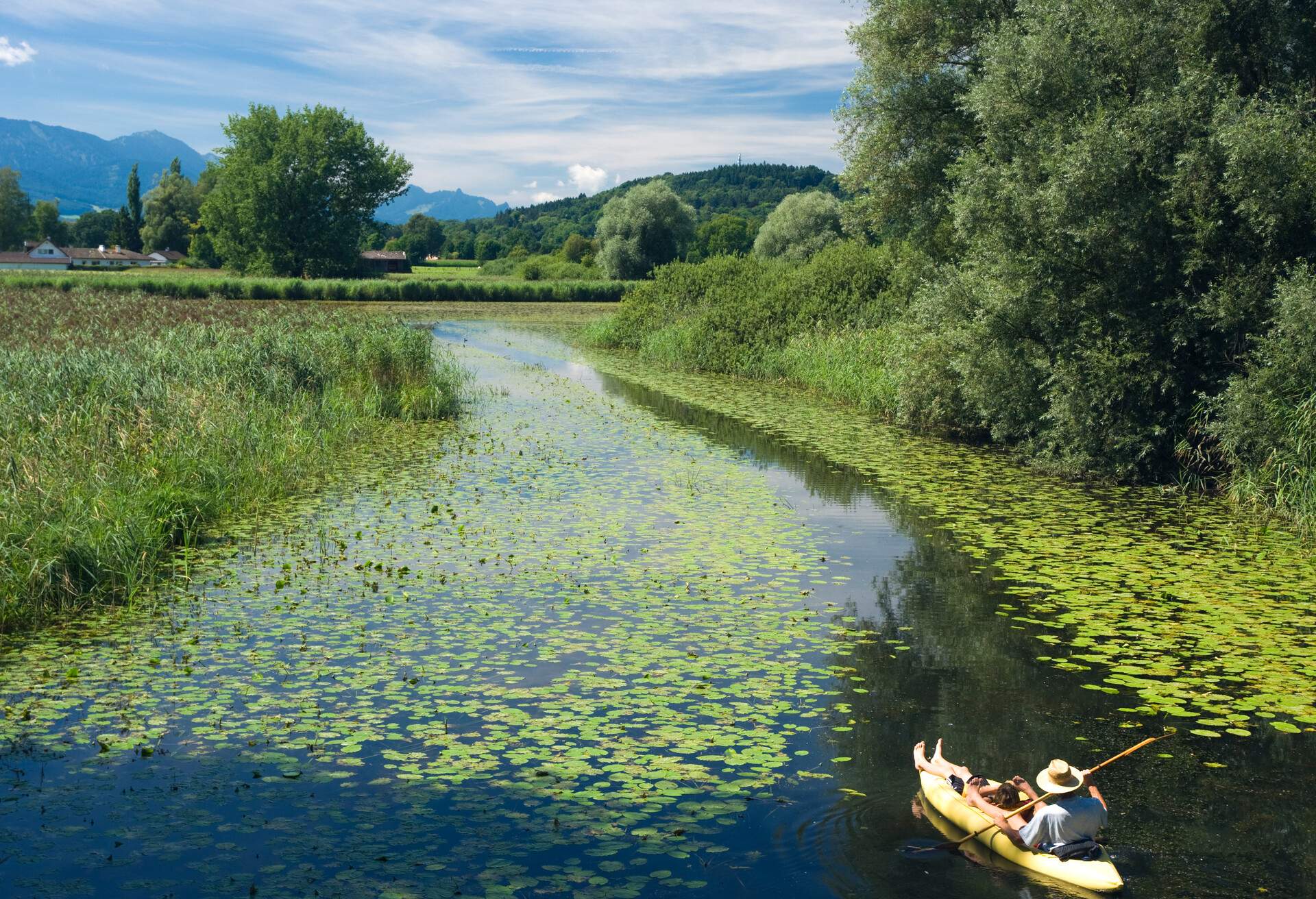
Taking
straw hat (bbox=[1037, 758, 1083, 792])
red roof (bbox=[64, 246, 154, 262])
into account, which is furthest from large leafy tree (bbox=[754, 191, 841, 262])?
red roof (bbox=[64, 246, 154, 262])

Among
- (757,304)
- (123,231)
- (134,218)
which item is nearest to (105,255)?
(123,231)

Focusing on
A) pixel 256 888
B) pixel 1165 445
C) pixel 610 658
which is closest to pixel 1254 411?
pixel 1165 445

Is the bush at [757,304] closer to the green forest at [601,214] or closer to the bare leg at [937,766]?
the bare leg at [937,766]

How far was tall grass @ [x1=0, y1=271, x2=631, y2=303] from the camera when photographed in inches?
2183

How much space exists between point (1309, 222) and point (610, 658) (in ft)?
40.2

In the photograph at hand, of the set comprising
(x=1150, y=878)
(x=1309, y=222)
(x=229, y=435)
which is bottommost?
(x=1150, y=878)

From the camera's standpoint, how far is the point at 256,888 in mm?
5316

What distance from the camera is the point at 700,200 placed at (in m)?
168

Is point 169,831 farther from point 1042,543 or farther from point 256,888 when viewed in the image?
point 1042,543

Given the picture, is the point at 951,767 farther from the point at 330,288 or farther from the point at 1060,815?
the point at 330,288

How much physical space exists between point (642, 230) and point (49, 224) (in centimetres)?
10319

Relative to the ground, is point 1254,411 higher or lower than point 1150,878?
higher

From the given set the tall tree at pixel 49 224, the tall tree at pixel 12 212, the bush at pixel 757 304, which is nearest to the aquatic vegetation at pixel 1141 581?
the bush at pixel 757 304

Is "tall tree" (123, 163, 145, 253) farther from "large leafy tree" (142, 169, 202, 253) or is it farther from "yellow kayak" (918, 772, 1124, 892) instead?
"yellow kayak" (918, 772, 1124, 892)
